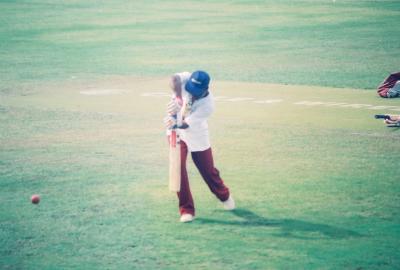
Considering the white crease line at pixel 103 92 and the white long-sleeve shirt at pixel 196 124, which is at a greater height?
the white long-sleeve shirt at pixel 196 124

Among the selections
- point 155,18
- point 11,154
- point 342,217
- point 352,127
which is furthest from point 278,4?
point 342,217

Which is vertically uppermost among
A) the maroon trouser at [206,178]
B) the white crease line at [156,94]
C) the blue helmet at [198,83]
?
the blue helmet at [198,83]

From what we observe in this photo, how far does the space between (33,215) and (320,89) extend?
1211cm

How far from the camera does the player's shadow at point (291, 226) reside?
30.8ft

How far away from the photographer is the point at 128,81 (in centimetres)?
2295

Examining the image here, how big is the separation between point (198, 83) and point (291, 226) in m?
2.11

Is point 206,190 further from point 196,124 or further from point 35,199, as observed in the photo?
point 35,199

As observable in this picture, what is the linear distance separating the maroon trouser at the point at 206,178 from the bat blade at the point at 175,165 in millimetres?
61

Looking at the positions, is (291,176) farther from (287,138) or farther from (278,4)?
(278,4)

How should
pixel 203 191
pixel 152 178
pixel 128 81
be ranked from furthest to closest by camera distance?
pixel 128 81 < pixel 152 178 < pixel 203 191

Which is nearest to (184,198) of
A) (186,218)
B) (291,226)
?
(186,218)

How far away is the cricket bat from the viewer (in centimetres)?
1000

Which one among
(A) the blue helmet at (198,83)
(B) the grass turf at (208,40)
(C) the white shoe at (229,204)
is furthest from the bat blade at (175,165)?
(B) the grass turf at (208,40)

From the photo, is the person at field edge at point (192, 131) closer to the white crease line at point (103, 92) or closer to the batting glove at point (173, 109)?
the batting glove at point (173, 109)
